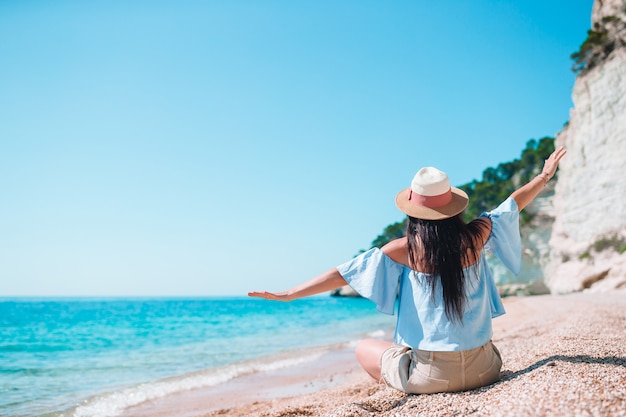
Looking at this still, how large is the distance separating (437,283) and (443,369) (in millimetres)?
616

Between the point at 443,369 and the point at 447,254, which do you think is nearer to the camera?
the point at 447,254

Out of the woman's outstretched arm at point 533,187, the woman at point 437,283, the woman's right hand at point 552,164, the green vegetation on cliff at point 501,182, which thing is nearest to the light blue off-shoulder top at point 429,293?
the woman at point 437,283

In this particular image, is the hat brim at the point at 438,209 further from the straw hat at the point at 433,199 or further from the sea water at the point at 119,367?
the sea water at the point at 119,367

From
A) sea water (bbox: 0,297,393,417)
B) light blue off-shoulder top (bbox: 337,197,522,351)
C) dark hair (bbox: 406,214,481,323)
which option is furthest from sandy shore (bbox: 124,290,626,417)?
sea water (bbox: 0,297,393,417)

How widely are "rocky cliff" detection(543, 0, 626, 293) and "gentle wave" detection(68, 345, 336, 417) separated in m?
15.2

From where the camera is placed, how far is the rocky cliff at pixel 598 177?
19.8 metres

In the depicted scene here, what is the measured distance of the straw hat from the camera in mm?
2924

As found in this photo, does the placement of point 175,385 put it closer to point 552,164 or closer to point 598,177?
point 552,164


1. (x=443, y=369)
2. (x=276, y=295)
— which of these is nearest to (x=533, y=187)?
(x=443, y=369)

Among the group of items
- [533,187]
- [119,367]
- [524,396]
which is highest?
[533,187]

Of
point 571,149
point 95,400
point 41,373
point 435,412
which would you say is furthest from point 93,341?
point 571,149

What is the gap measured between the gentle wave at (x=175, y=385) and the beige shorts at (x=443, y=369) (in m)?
4.51

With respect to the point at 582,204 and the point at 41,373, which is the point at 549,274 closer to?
the point at 582,204

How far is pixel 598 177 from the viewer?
20.8 metres
